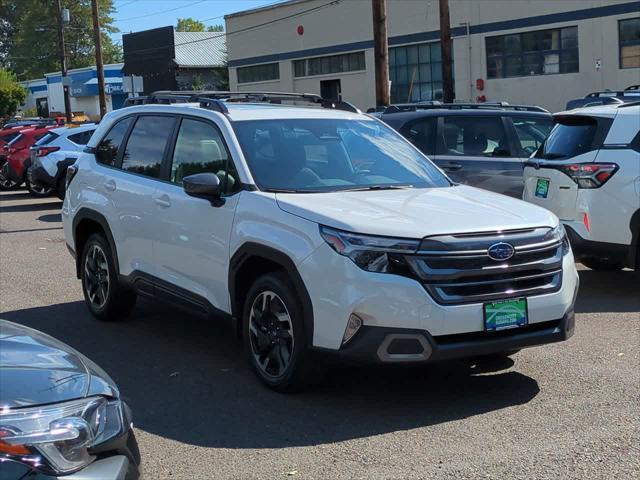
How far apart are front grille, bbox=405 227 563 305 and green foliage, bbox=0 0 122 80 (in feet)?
327

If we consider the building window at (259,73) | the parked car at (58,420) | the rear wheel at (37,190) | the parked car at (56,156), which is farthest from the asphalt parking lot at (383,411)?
the building window at (259,73)

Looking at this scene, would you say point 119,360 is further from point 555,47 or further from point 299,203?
point 555,47

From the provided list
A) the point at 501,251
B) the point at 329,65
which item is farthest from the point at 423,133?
the point at 329,65

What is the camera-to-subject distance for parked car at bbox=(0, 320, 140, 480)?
9.86ft

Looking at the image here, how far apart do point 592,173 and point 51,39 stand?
102637mm

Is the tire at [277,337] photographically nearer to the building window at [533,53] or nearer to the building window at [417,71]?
the building window at [533,53]

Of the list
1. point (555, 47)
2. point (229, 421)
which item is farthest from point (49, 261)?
point (555, 47)

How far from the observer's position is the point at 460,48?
3738cm

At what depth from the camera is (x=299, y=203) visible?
5727 mm

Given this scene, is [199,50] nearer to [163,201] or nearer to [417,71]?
[417,71]

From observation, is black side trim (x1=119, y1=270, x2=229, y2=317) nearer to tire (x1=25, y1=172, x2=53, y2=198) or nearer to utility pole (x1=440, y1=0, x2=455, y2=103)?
tire (x1=25, y1=172, x2=53, y2=198)

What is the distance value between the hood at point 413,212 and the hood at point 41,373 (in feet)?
6.58

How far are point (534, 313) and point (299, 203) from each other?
162 centimetres

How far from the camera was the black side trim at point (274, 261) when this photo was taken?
5.41 m
